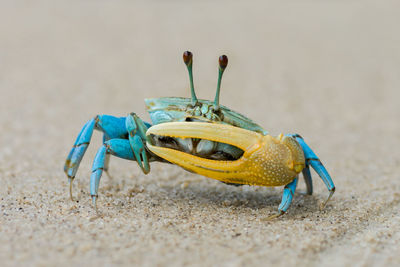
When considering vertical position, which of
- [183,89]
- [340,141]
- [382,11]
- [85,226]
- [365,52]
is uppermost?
[382,11]

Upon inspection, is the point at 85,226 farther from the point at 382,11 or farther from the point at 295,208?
the point at 382,11

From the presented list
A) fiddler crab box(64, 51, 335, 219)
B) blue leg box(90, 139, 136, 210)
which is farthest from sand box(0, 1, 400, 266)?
fiddler crab box(64, 51, 335, 219)

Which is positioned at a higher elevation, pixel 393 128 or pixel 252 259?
pixel 393 128

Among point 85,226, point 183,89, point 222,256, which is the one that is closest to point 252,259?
Answer: point 222,256

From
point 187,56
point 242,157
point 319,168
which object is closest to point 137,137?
point 187,56

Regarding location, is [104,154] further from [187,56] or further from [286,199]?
[286,199]
